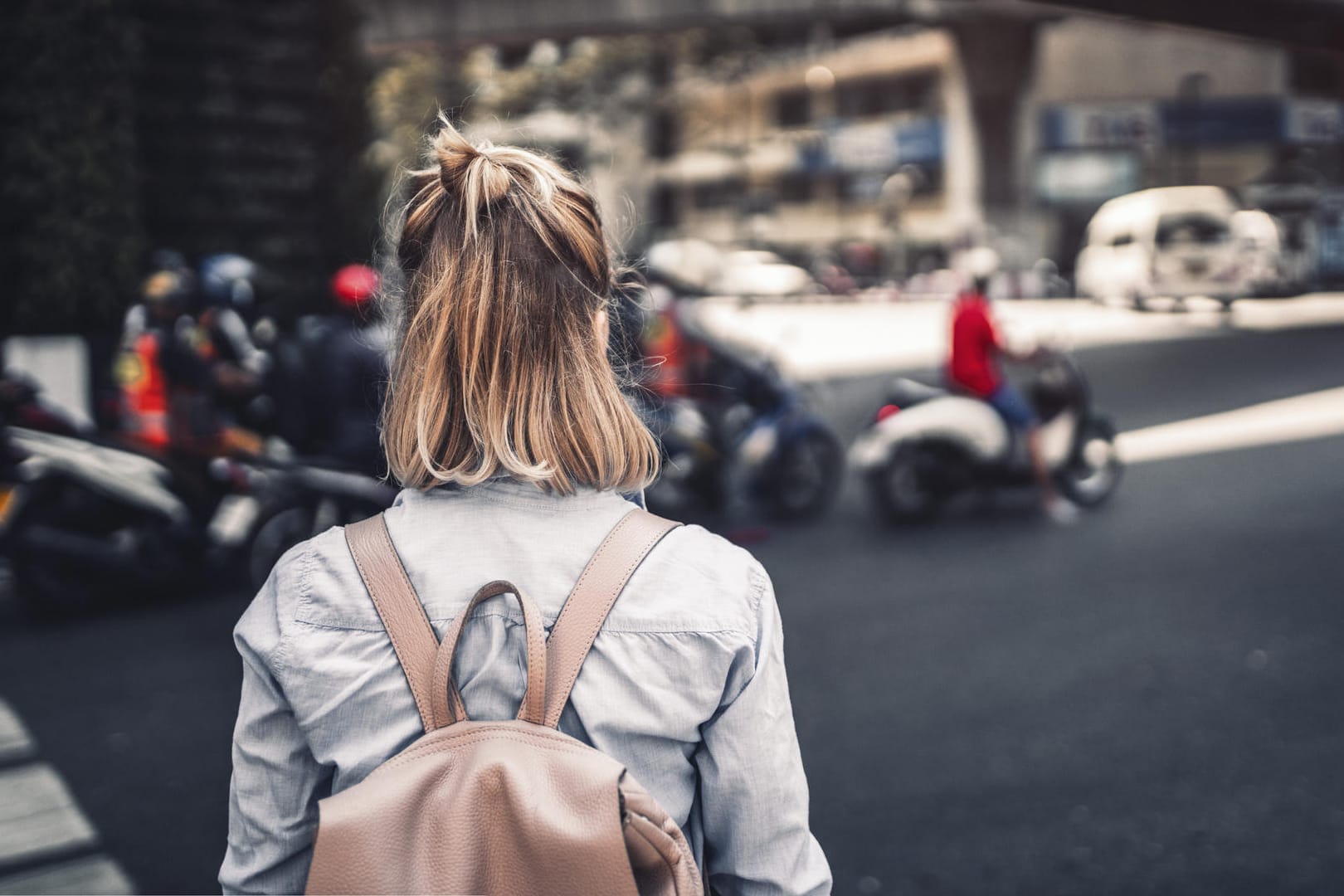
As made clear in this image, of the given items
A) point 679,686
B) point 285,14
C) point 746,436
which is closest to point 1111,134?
point 285,14

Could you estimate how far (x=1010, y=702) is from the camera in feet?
17.6

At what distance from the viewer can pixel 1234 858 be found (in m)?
3.87

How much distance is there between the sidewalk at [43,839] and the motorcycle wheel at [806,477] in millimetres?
5313

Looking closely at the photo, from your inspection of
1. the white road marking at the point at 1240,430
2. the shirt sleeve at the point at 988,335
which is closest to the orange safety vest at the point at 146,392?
the shirt sleeve at the point at 988,335

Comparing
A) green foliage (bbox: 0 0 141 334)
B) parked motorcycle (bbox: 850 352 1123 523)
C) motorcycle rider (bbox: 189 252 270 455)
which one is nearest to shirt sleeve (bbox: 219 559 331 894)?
motorcycle rider (bbox: 189 252 270 455)

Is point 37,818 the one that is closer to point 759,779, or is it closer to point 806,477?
point 759,779

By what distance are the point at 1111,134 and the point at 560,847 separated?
43.0m

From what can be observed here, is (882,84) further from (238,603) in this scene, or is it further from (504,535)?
(504,535)

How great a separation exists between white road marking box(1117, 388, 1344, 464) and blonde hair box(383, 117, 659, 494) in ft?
34.9

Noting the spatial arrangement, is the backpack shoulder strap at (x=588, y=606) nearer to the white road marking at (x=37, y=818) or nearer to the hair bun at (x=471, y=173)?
the hair bun at (x=471, y=173)

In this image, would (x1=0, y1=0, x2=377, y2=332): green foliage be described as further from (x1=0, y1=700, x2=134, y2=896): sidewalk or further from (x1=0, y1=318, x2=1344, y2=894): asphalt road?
(x1=0, y1=700, x2=134, y2=896): sidewalk

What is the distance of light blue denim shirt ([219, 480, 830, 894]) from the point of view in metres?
1.46

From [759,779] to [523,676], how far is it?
0.28 metres

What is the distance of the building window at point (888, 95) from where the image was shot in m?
46.6
